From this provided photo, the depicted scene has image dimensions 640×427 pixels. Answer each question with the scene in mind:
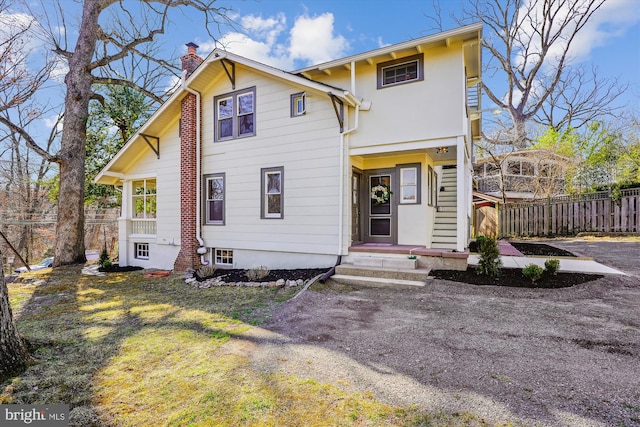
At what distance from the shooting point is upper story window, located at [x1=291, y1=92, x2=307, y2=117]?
28.5 feet

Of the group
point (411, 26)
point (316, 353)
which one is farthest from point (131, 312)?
point (411, 26)

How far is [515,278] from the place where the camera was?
22.2 ft

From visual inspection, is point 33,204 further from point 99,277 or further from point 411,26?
point 411,26

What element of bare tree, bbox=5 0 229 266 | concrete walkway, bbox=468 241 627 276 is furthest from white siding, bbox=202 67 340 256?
bare tree, bbox=5 0 229 266

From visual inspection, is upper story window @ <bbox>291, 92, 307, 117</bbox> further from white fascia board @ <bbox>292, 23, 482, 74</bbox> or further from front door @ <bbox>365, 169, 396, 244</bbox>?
front door @ <bbox>365, 169, 396, 244</bbox>

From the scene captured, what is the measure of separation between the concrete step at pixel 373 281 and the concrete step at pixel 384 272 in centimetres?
10

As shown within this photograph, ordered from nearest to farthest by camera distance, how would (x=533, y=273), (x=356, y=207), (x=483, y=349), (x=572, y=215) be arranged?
(x=483, y=349), (x=533, y=273), (x=356, y=207), (x=572, y=215)

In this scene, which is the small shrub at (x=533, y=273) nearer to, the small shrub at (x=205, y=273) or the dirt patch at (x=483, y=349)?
the dirt patch at (x=483, y=349)

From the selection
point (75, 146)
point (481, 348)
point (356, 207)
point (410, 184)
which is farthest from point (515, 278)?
point (75, 146)

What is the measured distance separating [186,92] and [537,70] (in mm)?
25404

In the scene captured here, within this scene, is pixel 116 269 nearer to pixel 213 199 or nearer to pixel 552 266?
pixel 213 199

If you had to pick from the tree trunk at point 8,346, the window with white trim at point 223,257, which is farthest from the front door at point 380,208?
the tree trunk at point 8,346

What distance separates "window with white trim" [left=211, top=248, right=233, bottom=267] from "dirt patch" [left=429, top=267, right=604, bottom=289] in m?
6.16

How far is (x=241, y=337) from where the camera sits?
4.23 m
